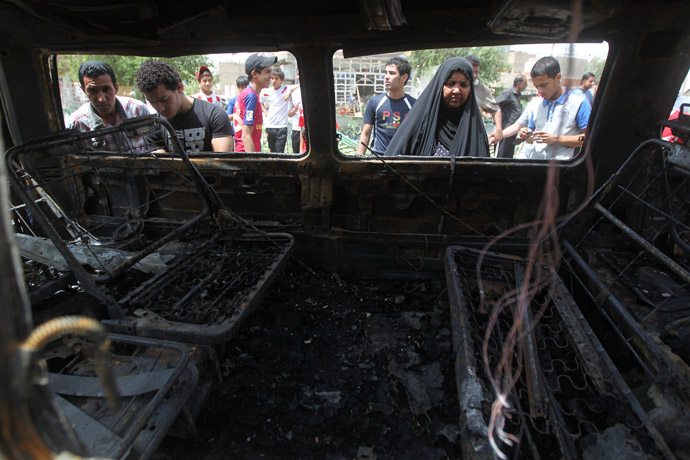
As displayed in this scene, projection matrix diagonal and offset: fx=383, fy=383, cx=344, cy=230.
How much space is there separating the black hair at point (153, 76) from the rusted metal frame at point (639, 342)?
12.6 feet

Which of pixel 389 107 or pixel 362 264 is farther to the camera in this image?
pixel 389 107

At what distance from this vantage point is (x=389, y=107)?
4137mm

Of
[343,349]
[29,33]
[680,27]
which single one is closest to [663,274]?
[680,27]

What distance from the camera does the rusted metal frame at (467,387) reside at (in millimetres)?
1614

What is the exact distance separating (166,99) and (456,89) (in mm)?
2716

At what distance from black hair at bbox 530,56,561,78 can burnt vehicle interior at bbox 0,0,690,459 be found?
110cm

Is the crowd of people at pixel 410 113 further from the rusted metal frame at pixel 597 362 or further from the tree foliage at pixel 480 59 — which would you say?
the tree foliage at pixel 480 59

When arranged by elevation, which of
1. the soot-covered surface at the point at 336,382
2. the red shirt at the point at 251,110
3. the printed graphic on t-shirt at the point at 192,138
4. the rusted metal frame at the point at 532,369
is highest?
the red shirt at the point at 251,110

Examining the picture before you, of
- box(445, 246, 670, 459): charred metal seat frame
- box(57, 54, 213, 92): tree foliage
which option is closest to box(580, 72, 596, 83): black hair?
box(445, 246, 670, 459): charred metal seat frame

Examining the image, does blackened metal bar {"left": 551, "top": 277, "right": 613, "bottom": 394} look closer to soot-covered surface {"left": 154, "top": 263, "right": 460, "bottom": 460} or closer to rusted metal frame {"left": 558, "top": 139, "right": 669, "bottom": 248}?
rusted metal frame {"left": 558, "top": 139, "right": 669, "bottom": 248}

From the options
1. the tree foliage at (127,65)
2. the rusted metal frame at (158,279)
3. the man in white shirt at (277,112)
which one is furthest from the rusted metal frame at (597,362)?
the tree foliage at (127,65)

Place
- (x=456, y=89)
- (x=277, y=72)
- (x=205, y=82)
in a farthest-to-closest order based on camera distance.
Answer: (x=205, y=82) → (x=277, y=72) → (x=456, y=89)

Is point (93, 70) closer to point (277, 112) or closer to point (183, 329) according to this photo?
point (183, 329)

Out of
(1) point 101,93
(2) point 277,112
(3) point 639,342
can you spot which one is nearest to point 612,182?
(3) point 639,342
